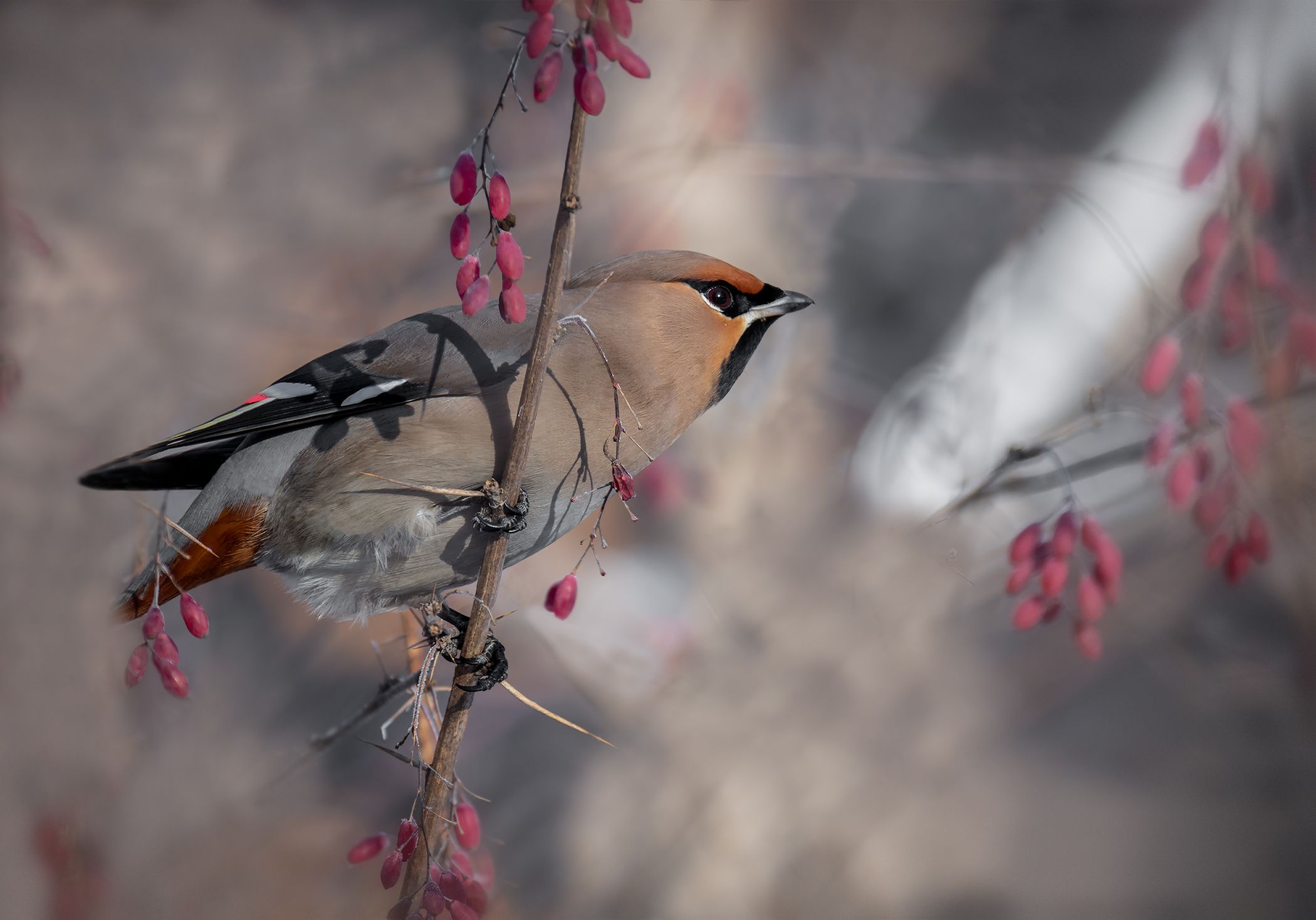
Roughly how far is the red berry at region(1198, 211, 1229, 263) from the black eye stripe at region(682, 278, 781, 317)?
56 cm

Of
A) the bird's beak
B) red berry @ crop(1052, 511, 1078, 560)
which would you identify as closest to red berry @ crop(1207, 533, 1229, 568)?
red berry @ crop(1052, 511, 1078, 560)

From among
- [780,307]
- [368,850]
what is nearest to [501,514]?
[780,307]

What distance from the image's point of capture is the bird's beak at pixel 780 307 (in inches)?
31.8

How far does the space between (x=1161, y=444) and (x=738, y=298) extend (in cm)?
56

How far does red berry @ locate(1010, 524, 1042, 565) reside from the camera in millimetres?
1010

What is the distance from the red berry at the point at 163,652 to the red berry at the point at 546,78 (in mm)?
569

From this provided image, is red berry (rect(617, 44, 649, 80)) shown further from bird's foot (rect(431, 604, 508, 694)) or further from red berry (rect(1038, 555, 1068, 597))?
red berry (rect(1038, 555, 1068, 597))

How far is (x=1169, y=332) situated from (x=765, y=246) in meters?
0.54

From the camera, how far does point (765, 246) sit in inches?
51.6

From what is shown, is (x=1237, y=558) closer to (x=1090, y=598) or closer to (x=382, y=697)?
(x=1090, y=598)

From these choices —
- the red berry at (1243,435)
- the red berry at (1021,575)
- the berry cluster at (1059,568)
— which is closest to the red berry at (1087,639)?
the berry cluster at (1059,568)

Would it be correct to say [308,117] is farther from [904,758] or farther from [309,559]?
[904,758]

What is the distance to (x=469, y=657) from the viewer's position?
0.73 metres

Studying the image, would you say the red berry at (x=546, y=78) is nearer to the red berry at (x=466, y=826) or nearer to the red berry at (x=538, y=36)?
the red berry at (x=538, y=36)
